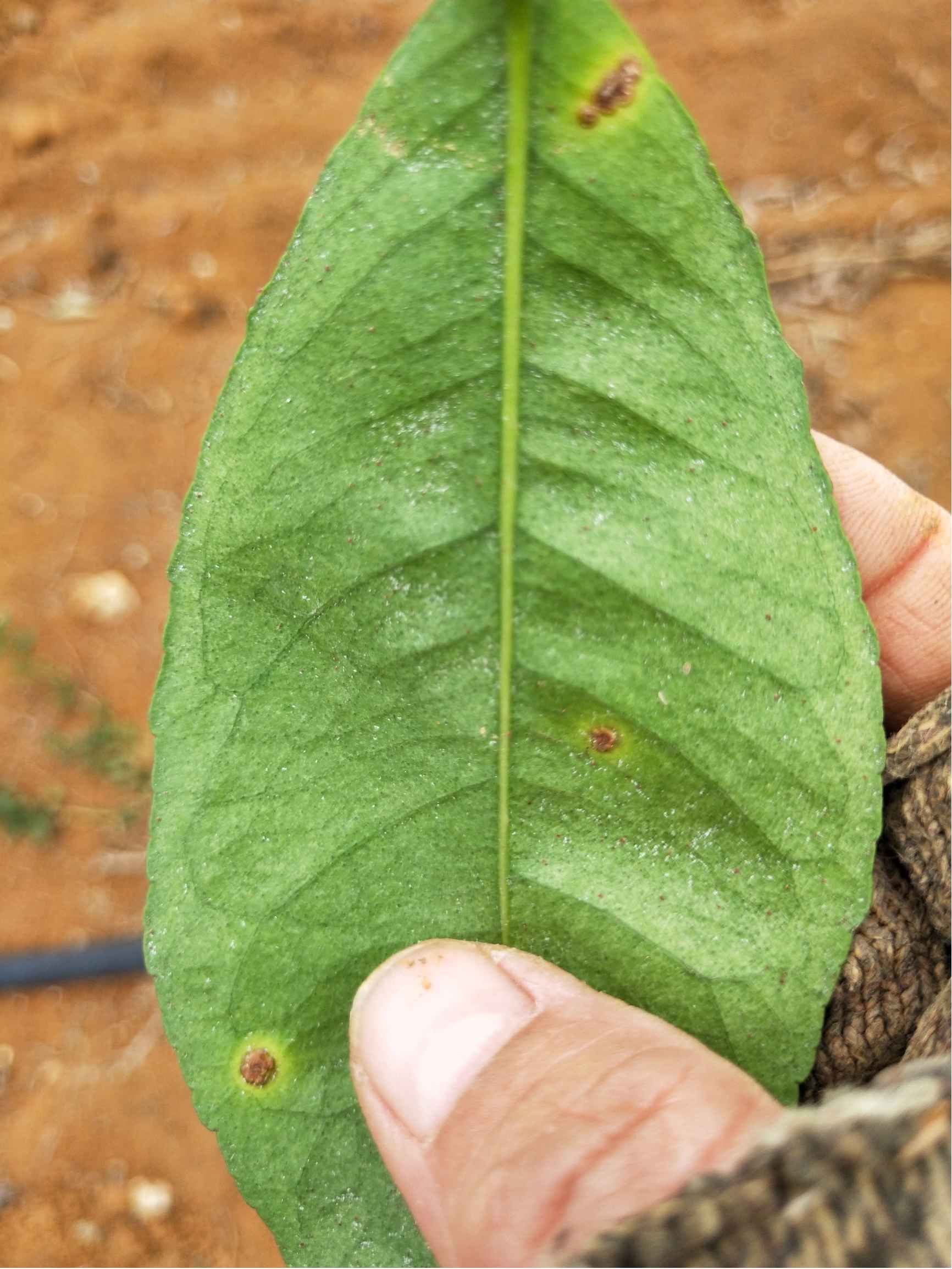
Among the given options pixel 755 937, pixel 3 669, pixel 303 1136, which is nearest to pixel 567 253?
pixel 755 937

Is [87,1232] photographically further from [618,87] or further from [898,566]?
[618,87]

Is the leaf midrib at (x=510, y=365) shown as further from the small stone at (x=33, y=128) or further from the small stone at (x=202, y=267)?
the small stone at (x=33, y=128)

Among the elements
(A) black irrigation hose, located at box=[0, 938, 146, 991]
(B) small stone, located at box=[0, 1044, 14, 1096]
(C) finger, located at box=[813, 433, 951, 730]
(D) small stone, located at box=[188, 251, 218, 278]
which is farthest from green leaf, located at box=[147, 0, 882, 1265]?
(D) small stone, located at box=[188, 251, 218, 278]

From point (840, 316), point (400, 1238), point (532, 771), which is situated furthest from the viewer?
point (840, 316)

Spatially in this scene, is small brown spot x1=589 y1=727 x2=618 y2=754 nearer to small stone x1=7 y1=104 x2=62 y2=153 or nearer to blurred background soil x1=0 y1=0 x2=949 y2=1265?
blurred background soil x1=0 y1=0 x2=949 y2=1265

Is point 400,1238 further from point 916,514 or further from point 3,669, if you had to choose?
point 3,669

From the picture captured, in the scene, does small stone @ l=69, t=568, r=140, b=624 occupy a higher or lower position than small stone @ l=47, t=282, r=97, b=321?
lower
